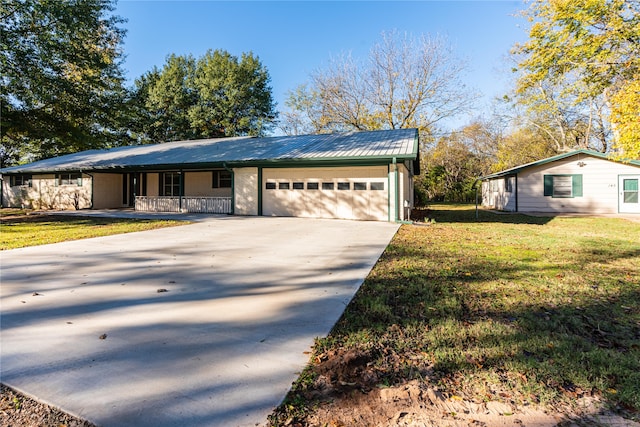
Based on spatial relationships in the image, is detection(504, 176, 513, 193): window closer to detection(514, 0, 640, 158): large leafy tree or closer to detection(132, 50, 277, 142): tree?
detection(514, 0, 640, 158): large leafy tree

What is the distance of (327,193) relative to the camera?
1395 cm

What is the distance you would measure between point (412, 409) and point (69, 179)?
78.0 ft

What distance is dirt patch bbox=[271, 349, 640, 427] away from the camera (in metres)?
1.83

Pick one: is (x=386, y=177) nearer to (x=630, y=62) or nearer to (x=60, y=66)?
(x=630, y=62)

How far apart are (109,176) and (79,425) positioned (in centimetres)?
2143

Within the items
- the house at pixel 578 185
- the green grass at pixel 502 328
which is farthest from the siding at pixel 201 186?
the house at pixel 578 185

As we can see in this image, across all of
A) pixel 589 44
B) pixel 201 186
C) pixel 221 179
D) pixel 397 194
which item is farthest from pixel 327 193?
pixel 589 44

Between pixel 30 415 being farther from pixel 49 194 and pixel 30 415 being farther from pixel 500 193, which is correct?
pixel 500 193

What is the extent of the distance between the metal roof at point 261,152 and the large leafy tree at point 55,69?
3664mm

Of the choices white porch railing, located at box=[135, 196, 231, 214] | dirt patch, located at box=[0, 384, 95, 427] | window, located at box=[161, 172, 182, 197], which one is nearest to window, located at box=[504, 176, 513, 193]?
white porch railing, located at box=[135, 196, 231, 214]

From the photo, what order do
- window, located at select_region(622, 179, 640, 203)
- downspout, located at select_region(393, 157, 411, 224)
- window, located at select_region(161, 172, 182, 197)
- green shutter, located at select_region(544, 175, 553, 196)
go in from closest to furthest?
downspout, located at select_region(393, 157, 411, 224) < window, located at select_region(622, 179, 640, 203) < green shutter, located at select_region(544, 175, 553, 196) < window, located at select_region(161, 172, 182, 197)

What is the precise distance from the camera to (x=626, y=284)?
4473 mm

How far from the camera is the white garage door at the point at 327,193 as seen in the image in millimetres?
13156

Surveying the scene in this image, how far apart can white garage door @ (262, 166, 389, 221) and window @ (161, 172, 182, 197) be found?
671cm
